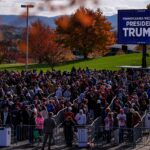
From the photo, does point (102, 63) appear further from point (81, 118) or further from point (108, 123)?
point (108, 123)

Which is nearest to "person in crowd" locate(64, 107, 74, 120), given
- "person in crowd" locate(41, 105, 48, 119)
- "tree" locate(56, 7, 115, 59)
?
"person in crowd" locate(41, 105, 48, 119)

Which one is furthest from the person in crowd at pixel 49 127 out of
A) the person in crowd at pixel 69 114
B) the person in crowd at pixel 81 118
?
the person in crowd at pixel 81 118

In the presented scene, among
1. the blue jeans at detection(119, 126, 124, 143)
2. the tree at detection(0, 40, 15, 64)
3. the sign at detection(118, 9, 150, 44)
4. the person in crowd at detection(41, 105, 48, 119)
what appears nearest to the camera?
the blue jeans at detection(119, 126, 124, 143)

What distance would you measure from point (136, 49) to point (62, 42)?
122 feet

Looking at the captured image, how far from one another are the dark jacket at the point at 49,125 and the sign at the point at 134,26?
78.7 ft

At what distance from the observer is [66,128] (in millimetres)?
19172

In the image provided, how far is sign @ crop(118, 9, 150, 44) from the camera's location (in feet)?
133

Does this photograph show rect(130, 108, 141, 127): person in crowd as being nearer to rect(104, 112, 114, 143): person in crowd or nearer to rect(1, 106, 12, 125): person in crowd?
rect(104, 112, 114, 143): person in crowd

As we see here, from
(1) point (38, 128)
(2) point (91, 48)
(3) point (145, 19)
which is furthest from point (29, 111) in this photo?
(2) point (91, 48)

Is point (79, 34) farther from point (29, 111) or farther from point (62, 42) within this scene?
point (29, 111)

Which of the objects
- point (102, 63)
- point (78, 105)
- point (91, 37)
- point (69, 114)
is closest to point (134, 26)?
point (78, 105)

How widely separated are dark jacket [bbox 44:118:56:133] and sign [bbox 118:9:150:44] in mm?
24000

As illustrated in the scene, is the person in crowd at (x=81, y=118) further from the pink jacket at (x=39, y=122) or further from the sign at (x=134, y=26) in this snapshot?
the sign at (x=134, y=26)

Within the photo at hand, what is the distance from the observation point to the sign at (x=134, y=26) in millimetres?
40531
